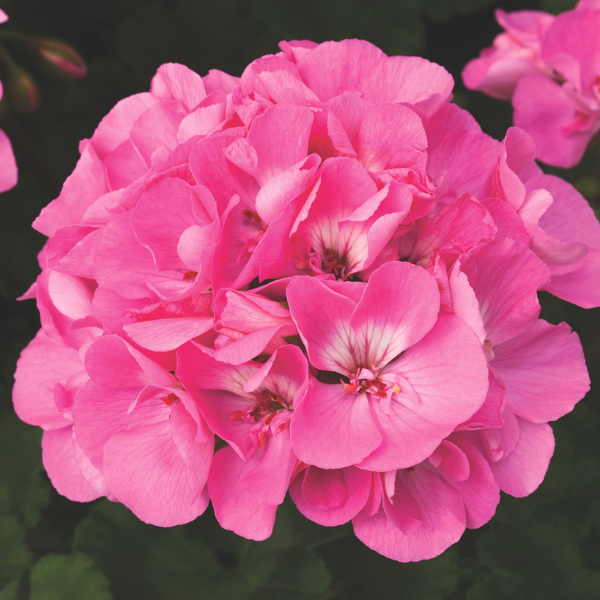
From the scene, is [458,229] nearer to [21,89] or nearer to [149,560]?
[149,560]

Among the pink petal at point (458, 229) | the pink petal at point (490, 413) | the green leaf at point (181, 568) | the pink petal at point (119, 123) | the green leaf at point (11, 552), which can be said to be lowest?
the green leaf at point (181, 568)

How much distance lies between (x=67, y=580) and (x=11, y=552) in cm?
20

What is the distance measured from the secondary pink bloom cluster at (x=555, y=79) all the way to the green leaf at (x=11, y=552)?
5.06 ft

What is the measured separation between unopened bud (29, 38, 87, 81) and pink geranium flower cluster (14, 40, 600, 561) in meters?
0.89

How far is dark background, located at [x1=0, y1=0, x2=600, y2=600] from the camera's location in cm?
168

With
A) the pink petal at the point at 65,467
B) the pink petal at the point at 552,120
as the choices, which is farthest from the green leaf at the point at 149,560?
the pink petal at the point at 552,120

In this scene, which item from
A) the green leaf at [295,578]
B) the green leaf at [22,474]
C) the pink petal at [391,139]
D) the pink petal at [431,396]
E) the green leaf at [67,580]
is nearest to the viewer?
the pink petal at [431,396]

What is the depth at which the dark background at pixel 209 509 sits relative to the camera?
5.50 ft

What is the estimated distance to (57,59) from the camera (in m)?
1.85

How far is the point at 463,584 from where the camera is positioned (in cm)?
187

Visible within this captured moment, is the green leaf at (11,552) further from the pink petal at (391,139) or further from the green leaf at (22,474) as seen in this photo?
the pink petal at (391,139)

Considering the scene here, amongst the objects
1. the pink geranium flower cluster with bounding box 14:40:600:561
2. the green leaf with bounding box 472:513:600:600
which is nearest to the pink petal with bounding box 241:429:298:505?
the pink geranium flower cluster with bounding box 14:40:600:561

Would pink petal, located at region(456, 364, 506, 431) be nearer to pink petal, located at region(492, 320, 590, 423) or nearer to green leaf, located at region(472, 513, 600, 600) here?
pink petal, located at region(492, 320, 590, 423)

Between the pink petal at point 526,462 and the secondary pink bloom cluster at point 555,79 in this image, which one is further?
the secondary pink bloom cluster at point 555,79
